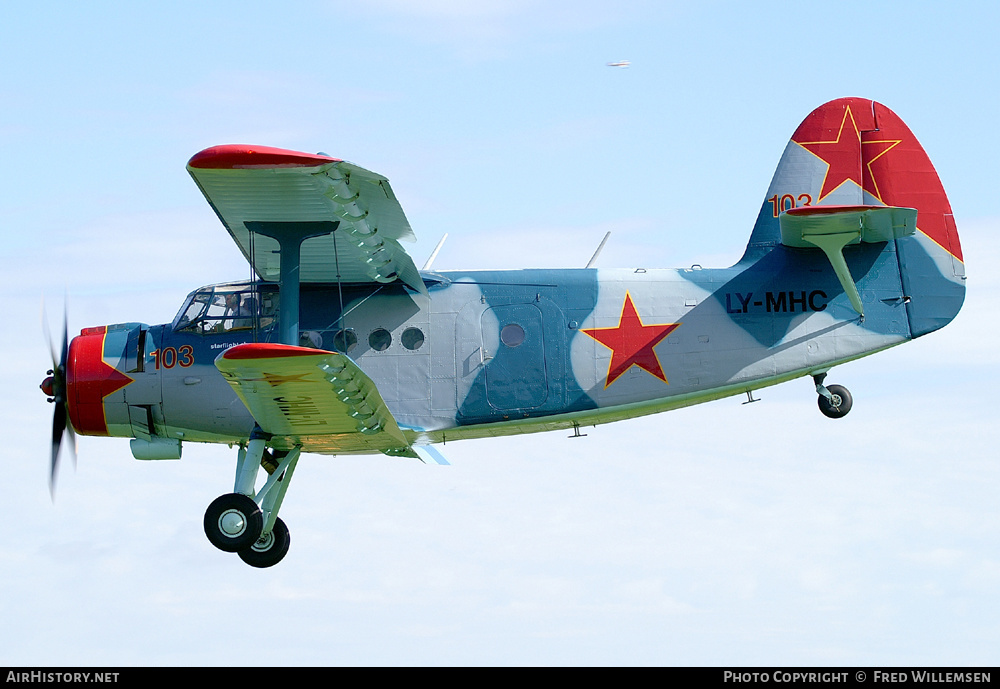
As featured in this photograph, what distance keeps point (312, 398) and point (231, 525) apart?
5.31 feet

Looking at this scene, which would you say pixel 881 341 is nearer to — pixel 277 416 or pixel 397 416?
pixel 397 416

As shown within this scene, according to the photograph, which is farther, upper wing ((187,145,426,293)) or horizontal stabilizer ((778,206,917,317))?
horizontal stabilizer ((778,206,917,317))

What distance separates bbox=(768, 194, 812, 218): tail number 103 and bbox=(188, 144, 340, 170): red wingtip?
4982 millimetres

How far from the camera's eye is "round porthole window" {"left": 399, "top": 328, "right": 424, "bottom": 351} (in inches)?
475

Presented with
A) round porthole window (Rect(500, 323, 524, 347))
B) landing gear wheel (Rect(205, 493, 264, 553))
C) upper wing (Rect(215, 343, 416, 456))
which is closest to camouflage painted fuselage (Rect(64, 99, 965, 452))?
round porthole window (Rect(500, 323, 524, 347))

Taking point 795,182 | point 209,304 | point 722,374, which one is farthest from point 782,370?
point 209,304

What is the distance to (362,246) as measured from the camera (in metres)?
11.3

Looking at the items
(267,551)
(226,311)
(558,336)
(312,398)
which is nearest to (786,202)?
(558,336)

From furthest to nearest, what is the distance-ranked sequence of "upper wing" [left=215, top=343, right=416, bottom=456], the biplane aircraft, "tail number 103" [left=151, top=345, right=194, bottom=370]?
"tail number 103" [left=151, top=345, right=194, bottom=370], the biplane aircraft, "upper wing" [left=215, top=343, right=416, bottom=456]

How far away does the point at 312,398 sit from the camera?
424 inches

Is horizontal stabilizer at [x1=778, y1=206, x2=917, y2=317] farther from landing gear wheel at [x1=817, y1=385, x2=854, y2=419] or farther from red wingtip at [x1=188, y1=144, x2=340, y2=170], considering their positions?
red wingtip at [x1=188, y1=144, x2=340, y2=170]

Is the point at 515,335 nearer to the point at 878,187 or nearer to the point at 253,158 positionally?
the point at 253,158

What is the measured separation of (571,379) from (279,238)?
297 centimetres

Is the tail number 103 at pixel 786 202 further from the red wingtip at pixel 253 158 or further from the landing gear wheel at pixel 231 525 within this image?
the landing gear wheel at pixel 231 525
